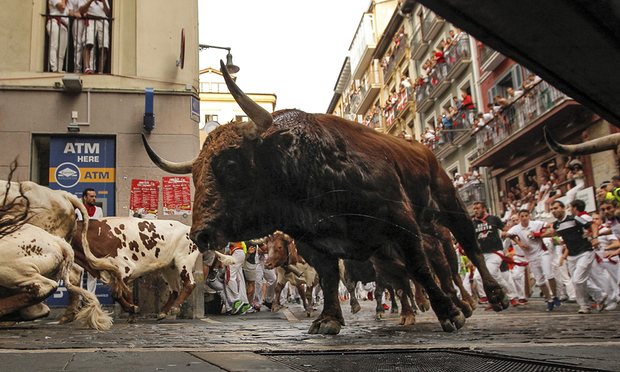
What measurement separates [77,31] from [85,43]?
0.93 feet

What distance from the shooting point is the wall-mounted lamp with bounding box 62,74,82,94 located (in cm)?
1114

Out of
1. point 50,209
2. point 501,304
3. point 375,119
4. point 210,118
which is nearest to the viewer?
point 501,304

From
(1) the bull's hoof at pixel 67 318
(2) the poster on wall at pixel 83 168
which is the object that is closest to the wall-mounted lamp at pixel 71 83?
(2) the poster on wall at pixel 83 168

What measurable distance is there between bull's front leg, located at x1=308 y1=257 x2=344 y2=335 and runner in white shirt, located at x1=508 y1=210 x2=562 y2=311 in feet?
24.2

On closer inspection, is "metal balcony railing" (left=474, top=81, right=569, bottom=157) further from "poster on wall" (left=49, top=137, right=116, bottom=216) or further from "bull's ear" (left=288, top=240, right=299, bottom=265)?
"poster on wall" (left=49, top=137, right=116, bottom=216)

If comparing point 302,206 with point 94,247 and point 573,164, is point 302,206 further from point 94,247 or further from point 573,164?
point 94,247

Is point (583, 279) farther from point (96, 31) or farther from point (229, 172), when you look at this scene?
point (96, 31)

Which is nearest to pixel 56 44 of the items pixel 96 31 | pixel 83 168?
pixel 96 31

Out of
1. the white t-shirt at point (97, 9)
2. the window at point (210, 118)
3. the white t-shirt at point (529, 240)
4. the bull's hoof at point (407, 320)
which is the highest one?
the white t-shirt at point (97, 9)

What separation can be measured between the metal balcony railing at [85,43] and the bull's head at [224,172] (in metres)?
7.53

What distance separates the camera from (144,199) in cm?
1109

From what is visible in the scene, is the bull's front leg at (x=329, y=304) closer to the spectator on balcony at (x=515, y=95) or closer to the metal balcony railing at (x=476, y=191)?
the metal balcony railing at (x=476, y=191)

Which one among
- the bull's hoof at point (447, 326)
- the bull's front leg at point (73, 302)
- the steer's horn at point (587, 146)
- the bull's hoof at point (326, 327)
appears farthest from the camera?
the bull's front leg at point (73, 302)

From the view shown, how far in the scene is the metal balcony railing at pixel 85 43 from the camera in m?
12.1
